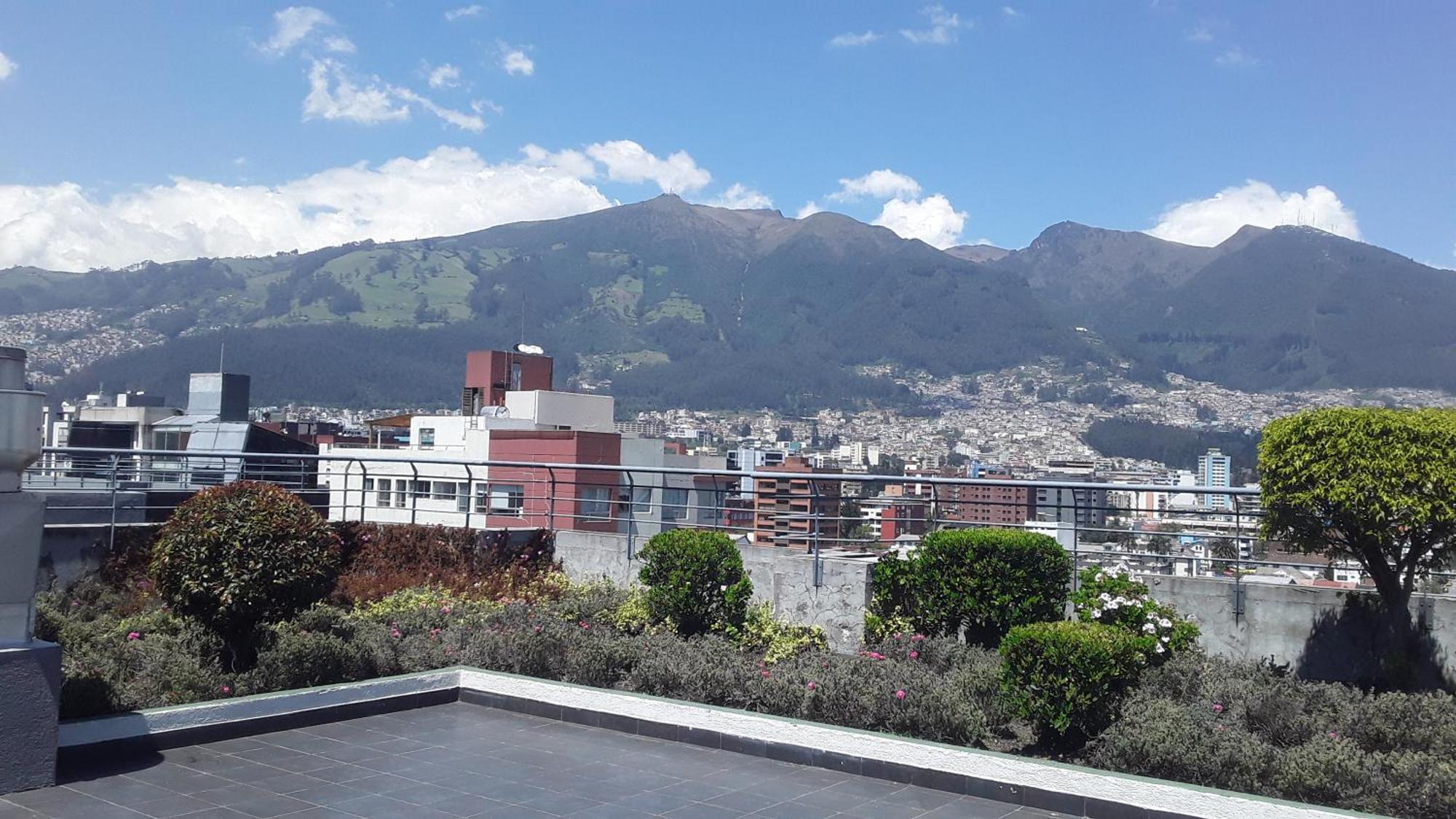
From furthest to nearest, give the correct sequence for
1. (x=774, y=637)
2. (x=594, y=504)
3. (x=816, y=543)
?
1. (x=594, y=504)
2. (x=816, y=543)
3. (x=774, y=637)

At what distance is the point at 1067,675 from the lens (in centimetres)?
770


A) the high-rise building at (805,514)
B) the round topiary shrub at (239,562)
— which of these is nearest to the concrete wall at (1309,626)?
the high-rise building at (805,514)

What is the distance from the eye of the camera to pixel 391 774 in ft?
23.9

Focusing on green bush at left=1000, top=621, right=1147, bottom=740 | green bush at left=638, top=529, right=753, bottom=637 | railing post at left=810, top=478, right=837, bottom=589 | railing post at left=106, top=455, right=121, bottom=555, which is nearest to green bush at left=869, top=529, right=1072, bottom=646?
railing post at left=810, top=478, right=837, bottom=589

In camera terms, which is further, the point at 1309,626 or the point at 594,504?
the point at 594,504

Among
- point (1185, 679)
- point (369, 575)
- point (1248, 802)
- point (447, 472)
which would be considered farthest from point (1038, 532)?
point (447, 472)

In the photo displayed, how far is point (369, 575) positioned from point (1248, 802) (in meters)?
10.3

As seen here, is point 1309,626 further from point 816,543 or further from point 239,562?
point 239,562

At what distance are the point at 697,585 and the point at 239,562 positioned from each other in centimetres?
433

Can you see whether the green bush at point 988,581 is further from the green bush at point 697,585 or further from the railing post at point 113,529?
the railing post at point 113,529

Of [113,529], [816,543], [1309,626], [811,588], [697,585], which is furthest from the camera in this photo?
[113,529]

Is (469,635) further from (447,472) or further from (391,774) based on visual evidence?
(447,472)

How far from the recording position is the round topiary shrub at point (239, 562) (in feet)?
30.1

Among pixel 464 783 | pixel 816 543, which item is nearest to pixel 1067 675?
pixel 464 783
